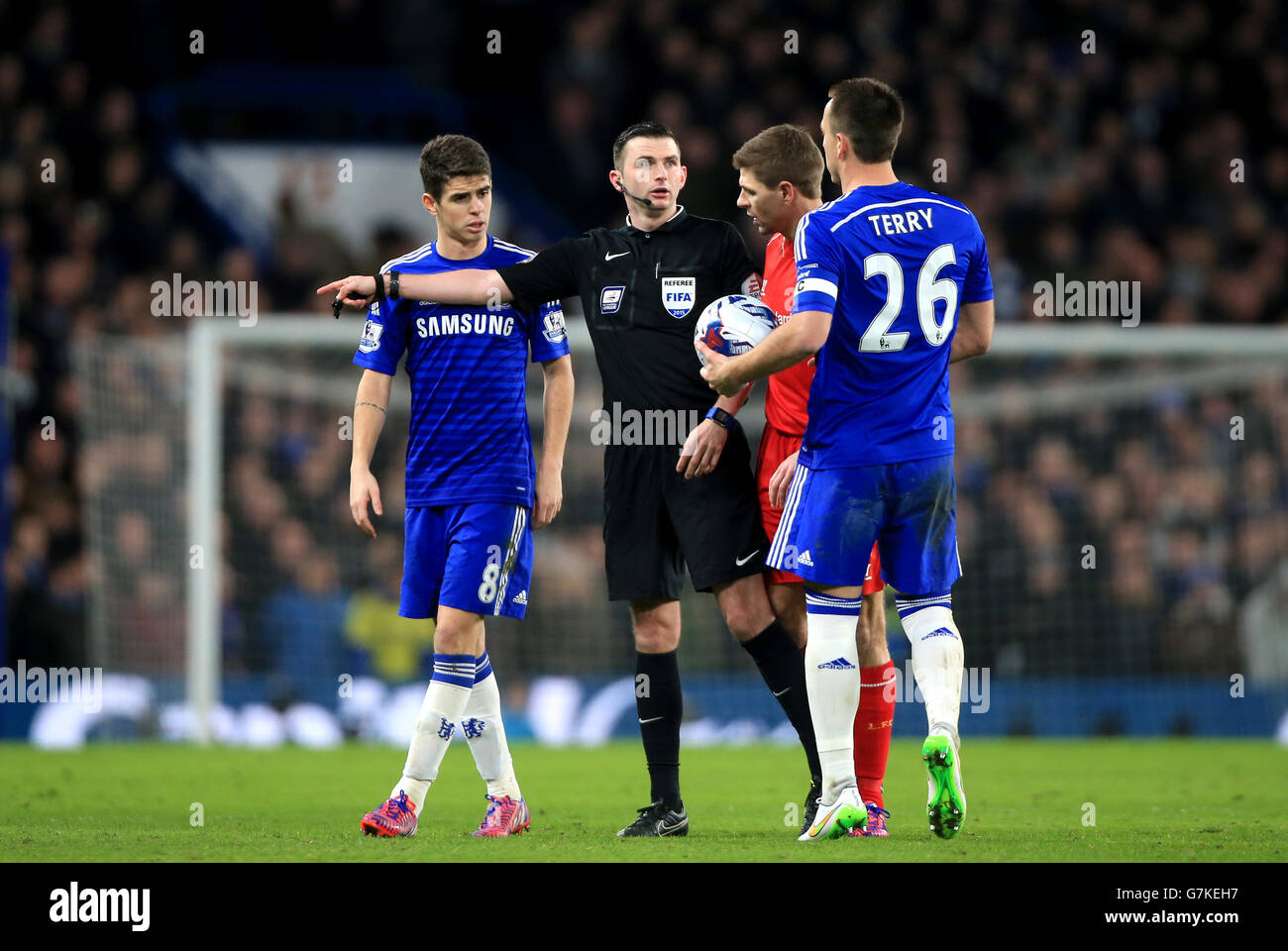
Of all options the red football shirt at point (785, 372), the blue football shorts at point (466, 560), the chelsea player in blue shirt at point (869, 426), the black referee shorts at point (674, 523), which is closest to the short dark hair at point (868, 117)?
the chelsea player in blue shirt at point (869, 426)

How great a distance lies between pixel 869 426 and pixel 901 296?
16.1 inches

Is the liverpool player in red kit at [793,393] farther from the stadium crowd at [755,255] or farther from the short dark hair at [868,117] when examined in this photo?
the stadium crowd at [755,255]

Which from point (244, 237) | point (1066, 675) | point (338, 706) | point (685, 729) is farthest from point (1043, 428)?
point (244, 237)

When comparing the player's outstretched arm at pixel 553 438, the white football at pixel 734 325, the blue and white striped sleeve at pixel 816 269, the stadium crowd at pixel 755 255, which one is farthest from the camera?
the stadium crowd at pixel 755 255

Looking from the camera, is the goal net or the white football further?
the goal net

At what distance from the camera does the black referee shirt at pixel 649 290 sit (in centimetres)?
583

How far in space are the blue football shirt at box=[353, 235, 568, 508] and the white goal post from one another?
583 centimetres

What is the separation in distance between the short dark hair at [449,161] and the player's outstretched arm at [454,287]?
32 centimetres

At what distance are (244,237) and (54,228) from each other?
193 cm

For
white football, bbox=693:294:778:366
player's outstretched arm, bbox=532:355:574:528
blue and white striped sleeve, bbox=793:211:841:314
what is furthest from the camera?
player's outstretched arm, bbox=532:355:574:528

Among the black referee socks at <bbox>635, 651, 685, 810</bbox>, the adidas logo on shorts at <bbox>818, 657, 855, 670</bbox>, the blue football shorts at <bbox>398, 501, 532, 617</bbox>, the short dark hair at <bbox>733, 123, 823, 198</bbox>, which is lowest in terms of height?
the black referee socks at <bbox>635, 651, 685, 810</bbox>

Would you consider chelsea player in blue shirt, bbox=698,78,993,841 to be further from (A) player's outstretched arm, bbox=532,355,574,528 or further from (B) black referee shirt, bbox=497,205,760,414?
(A) player's outstretched arm, bbox=532,355,574,528

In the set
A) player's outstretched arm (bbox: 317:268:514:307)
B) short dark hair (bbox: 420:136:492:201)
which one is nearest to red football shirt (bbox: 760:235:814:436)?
player's outstretched arm (bbox: 317:268:514:307)

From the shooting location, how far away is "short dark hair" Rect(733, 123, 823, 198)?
5.69 m
